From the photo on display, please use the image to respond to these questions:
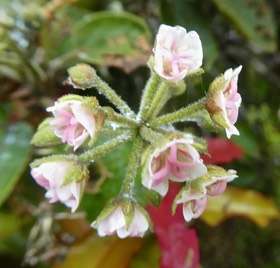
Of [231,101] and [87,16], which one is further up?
[231,101]

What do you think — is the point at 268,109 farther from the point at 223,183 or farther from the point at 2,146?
the point at 223,183

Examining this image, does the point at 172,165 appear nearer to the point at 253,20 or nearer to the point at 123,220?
the point at 123,220

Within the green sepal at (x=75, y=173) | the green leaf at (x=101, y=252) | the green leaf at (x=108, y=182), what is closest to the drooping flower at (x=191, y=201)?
the green sepal at (x=75, y=173)

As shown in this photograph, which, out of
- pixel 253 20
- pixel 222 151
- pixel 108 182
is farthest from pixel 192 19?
pixel 108 182

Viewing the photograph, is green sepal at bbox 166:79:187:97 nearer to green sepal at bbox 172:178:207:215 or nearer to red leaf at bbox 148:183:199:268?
green sepal at bbox 172:178:207:215

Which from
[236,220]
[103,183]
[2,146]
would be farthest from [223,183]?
[236,220]
